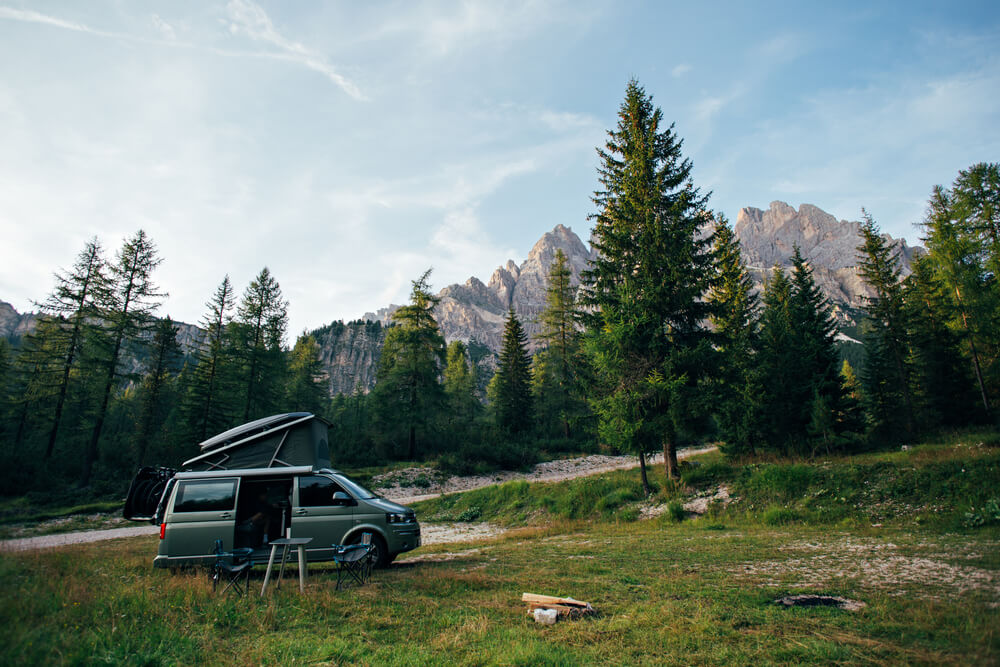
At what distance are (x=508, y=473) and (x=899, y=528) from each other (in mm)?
24485

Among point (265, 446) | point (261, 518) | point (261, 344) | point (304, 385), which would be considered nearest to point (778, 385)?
point (265, 446)

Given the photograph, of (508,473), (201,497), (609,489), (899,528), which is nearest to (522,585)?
(201,497)

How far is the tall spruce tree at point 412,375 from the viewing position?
35.5 m

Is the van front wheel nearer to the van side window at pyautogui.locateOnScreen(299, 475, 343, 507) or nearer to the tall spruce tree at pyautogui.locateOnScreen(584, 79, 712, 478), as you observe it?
the van side window at pyautogui.locateOnScreen(299, 475, 343, 507)

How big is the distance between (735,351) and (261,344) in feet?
105

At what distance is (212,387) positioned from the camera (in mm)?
30062

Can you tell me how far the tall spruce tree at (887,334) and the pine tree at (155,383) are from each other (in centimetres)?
4757

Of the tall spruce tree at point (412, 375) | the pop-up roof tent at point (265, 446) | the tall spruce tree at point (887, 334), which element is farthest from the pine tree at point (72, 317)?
the tall spruce tree at point (887, 334)

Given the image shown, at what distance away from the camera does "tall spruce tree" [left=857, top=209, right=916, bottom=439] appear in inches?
1157

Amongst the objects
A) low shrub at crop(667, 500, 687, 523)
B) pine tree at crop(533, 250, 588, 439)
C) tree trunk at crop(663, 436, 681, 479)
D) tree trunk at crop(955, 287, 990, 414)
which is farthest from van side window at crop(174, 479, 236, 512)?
Result: pine tree at crop(533, 250, 588, 439)

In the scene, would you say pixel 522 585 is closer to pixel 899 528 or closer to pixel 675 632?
pixel 675 632

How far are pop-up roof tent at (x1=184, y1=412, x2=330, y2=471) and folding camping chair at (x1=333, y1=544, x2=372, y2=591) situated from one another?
250 centimetres

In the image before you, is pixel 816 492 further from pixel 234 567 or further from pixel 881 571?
pixel 234 567

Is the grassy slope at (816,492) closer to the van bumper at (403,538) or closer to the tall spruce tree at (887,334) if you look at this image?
the van bumper at (403,538)
